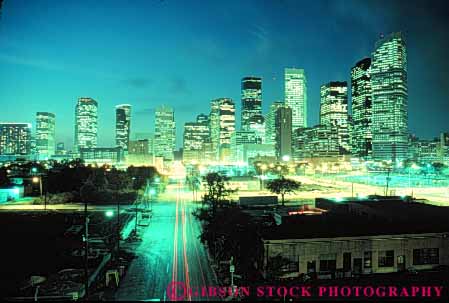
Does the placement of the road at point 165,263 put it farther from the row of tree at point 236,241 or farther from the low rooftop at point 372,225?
the low rooftop at point 372,225

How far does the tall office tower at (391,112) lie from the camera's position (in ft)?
624

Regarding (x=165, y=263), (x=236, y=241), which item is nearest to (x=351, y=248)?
(x=236, y=241)

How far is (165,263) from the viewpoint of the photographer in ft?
71.6

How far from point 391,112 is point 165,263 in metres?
191

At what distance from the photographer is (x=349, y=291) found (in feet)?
53.9

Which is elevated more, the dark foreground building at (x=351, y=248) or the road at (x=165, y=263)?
the dark foreground building at (x=351, y=248)

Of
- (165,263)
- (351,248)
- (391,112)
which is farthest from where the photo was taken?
(391,112)

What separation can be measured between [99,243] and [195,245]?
6.59 meters

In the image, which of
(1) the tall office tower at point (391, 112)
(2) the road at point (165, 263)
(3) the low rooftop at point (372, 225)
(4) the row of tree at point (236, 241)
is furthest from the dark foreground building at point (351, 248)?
(1) the tall office tower at point (391, 112)

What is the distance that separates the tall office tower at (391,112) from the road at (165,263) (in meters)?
176

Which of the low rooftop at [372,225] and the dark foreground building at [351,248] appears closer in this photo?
the dark foreground building at [351,248]

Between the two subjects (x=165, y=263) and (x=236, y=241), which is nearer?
(x=236, y=241)

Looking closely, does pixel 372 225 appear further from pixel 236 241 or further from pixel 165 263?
pixel 165 263

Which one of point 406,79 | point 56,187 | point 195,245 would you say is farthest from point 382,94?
point 195,245
